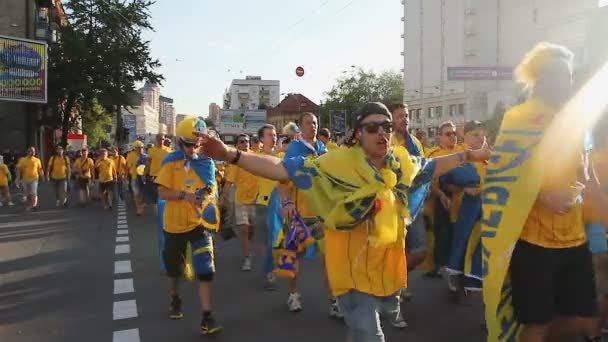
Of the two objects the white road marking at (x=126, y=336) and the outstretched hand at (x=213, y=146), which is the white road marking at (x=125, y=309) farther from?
the outstretched hand at (x=213, y=146)

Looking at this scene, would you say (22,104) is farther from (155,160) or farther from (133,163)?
(155,160)

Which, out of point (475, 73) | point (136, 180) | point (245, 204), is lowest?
point (245, 204)

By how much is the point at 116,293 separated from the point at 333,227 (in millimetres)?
4565

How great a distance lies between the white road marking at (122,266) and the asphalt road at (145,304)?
0.5 inches

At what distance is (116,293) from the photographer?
6.88m

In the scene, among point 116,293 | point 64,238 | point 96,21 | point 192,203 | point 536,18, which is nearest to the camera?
point 192,203

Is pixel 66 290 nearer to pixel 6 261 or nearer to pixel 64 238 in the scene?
pixel 6 261

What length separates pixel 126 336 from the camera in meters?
5.23

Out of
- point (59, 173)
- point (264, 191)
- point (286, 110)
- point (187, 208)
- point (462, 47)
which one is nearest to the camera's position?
point (187, 208)

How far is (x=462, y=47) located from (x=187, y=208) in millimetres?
76273

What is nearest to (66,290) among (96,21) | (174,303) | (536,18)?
(174,303)

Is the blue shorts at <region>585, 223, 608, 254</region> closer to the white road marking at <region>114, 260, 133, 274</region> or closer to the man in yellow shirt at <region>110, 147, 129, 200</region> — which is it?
the white road marking at <region>114, 260, 133, 274</region>

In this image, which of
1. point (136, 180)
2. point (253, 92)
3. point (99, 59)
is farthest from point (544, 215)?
point (253, 92)

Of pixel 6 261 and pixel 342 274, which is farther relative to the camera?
pixel 6 261
